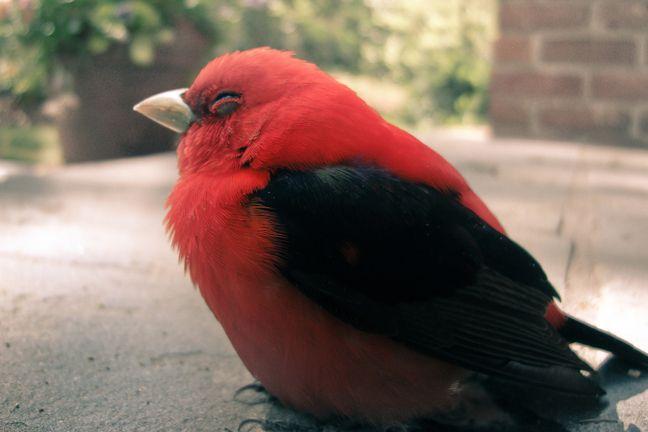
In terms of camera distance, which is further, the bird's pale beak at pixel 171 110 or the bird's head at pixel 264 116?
the bird's pale beak at pixel 171 110

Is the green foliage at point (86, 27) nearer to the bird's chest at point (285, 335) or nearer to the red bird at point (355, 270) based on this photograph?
the red bird at point (355, 270)

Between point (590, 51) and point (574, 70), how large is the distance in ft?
0.46

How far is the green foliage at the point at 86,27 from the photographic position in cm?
468

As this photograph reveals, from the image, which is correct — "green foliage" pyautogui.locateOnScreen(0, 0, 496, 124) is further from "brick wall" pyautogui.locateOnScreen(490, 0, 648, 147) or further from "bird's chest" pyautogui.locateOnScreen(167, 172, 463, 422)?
"bird's chest" pyautogui.locateOnScreen(167, 172, 463, 422)

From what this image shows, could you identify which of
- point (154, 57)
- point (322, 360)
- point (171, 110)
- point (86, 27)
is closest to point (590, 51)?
point (154, 57)

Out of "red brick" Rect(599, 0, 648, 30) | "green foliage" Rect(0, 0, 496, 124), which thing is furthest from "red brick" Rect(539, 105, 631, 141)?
"green foliage" Rect(0, 0, 496, 124)

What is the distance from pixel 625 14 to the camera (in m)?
4.46

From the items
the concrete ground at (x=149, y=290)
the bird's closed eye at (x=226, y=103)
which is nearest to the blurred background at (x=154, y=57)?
the concrete ground at (x=149, y=290)

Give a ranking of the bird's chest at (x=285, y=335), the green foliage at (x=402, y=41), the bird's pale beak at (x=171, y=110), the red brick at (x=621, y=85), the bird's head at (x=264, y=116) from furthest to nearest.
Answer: the green foliage at (x=402, y=41) → the red brick at (x=621, y=85) → the bird's pale beak at (x=171, y=110) → the bird's head at (x=264, y=116) → the bird's chest at (x=285, y=335)

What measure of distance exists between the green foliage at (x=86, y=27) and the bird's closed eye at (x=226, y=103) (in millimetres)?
3142

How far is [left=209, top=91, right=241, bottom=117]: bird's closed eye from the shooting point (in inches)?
68.2

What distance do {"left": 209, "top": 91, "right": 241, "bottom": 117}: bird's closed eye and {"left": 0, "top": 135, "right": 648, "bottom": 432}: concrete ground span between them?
61 cm

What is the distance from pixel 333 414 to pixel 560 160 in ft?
9.60

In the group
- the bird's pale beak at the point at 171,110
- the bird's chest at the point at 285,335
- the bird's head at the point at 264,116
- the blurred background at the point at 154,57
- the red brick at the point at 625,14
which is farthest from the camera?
the blurred background at the point at 154,57
